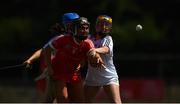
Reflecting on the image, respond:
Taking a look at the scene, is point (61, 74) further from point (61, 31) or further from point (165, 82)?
point (165, 82)

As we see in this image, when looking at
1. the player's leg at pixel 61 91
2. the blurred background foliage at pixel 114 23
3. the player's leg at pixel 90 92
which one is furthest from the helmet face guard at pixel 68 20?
the blurred background foliage at pixel 114 23

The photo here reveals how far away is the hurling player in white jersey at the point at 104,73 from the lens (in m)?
10.7

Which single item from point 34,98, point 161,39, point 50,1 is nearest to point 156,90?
point 34,98

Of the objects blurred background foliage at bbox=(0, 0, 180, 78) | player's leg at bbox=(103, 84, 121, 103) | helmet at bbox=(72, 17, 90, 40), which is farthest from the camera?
blurred background foliage at bbox=(0, 0, 180, 78)

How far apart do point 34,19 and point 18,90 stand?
7.85 m

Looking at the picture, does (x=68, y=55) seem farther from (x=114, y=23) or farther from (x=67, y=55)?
(x=114, y=23)

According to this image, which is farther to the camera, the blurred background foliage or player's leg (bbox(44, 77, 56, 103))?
the blurred background foliage

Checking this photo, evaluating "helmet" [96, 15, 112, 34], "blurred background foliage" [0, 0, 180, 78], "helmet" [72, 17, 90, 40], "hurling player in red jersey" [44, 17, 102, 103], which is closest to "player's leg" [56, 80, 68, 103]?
"hurling player in red jersey" [44, 17, 102, 103]

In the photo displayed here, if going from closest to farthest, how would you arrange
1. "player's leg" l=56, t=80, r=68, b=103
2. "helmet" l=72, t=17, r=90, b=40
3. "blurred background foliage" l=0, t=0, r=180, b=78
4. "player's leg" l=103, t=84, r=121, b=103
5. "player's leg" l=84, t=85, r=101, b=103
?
"helmet" l=72, t=17, r=90, b=40, "player's leg" l=56, t=80, r=68, b=103, "player's leg" l=103, t=84, r=121, b=103, "player's leg" l=84, t=85, r=101, b=103, "blurred background foliage" l=0, t=0, r=180, b=78

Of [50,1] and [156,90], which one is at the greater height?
[50,1]

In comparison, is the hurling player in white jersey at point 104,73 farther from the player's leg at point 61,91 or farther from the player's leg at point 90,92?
the player's leg at point 61,91

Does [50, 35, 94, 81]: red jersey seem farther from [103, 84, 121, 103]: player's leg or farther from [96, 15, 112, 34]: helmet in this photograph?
[103, 84, 121, 103]: player's leg

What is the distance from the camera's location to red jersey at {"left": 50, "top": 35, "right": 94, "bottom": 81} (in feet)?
33.7

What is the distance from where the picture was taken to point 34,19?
31203mm
